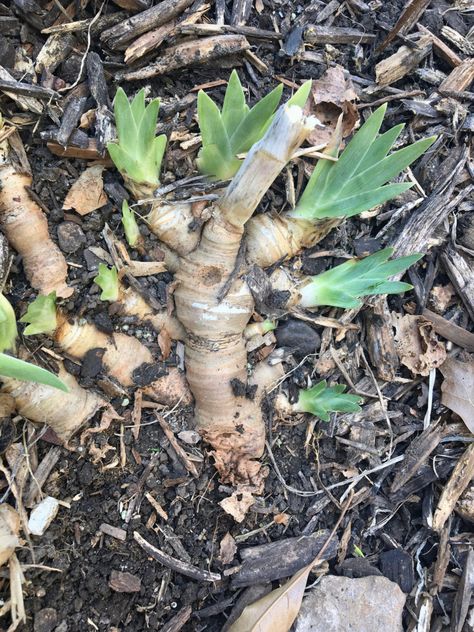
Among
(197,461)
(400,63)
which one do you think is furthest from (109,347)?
(400,63)

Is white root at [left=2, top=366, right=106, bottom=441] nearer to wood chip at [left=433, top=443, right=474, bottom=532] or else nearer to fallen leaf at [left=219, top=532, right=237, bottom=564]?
fallen leaf at [left=219, top=532, right=237, bottom=564]

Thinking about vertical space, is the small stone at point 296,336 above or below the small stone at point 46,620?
above

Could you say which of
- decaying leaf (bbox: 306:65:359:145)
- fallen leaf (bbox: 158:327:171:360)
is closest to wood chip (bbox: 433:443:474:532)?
fallen leaf (bbox: 158:327:171:360)

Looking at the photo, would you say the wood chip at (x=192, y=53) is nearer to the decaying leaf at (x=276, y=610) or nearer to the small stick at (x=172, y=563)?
the small stick at (x=172, y=563)

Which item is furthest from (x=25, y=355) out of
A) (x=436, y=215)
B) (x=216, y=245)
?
(x=436, y=215)

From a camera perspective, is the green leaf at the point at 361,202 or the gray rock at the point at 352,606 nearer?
the green leaf at the point at 361,202

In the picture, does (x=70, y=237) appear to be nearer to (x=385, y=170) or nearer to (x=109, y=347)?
(x=109, y=347)

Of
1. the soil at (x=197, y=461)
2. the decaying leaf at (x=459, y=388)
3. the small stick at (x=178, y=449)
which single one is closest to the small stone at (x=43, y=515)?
the soil at (x=197, y=461)
